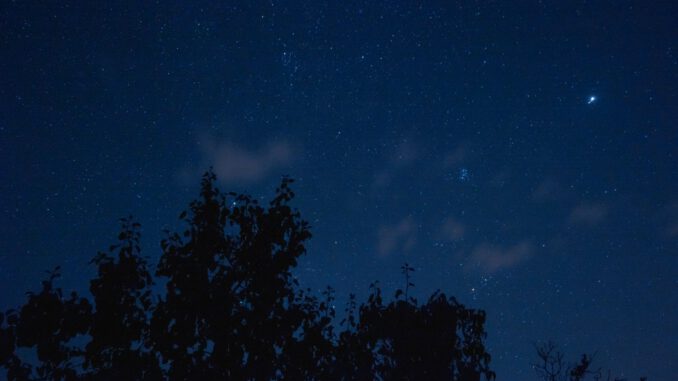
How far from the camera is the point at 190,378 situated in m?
12.4

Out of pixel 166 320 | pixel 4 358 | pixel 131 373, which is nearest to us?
pixel 4 358

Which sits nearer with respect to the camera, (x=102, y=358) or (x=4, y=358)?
(x=4, y=358)

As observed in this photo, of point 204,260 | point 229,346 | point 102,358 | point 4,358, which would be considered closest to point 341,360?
point 229,346

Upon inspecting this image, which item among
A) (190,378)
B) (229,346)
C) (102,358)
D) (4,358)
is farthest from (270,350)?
(4,358)

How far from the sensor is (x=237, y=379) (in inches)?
489

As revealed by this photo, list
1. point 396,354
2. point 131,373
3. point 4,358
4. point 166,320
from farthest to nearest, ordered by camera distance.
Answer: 1. point 396,354
2. point 166,320
3. point 131,373
4. point 4,358

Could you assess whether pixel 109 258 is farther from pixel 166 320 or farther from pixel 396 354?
pixel 396 354

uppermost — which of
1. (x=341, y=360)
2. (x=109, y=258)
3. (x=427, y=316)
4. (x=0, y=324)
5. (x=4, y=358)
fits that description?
(x=427, y=316)

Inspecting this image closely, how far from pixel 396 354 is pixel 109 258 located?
10.3 meters

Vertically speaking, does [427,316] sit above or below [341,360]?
above

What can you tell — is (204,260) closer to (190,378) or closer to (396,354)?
(190,378)

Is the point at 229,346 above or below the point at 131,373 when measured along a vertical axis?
above

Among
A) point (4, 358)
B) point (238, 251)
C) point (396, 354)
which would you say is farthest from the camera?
point (396, 354)

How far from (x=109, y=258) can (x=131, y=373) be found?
3100mm
